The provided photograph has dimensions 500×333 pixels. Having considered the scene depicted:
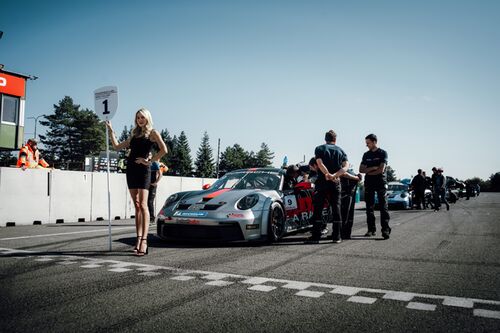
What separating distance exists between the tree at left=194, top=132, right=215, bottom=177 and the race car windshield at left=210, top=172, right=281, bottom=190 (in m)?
105

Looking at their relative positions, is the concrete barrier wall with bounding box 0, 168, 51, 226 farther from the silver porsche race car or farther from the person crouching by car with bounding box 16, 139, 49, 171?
the silver porsche race car

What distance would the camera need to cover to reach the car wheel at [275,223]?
19.7 feet

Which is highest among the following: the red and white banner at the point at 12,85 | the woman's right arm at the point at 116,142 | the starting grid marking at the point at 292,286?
the red and white banner at the point at 12,85

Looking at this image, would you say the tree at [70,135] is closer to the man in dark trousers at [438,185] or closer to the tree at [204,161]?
the tree at [204,161]

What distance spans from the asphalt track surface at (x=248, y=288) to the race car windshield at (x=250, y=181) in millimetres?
1340

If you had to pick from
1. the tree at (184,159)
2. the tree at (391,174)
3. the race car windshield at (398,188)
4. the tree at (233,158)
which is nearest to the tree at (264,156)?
the tree at (233,158)

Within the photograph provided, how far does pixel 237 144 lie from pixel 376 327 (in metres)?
136

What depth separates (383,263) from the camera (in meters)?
4.58

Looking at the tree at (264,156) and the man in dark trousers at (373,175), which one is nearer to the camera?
the man in dark trousers at (373,175)

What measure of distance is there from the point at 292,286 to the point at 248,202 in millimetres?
2541

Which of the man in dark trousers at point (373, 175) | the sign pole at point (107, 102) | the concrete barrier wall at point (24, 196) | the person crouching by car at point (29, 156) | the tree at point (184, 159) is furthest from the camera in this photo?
the tree at point (184, 159)

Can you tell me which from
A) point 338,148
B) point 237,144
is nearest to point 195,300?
point 338,148

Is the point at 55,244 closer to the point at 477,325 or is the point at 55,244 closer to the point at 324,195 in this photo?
the point at 324,195

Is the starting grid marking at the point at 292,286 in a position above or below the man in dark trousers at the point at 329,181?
below
